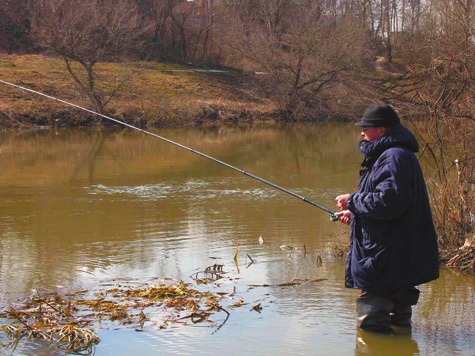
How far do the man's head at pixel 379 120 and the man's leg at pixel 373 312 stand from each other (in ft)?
3.25

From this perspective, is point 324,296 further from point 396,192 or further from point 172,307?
point 396,192

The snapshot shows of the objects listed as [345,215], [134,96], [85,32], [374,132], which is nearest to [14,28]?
[134,96]

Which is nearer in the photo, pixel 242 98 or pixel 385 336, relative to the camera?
pixel 385 336

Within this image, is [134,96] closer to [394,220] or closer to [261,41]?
[261,41]

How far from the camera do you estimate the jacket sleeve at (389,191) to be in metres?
3.90

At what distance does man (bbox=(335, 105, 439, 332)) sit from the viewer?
155 inches

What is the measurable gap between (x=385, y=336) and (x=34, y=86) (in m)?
26.5

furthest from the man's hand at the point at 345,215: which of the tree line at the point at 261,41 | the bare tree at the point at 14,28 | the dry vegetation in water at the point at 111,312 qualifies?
the bare tree at the point at 14,28

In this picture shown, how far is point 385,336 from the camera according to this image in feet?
14.4

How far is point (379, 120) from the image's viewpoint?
4.12 m

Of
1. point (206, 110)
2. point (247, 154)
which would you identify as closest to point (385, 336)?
point (247, 154)

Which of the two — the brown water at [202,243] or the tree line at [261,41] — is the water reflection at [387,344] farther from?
the tree line at [261,41]

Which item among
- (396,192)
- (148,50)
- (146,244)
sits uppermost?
(148,50)

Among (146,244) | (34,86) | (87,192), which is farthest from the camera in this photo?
(34,86)
